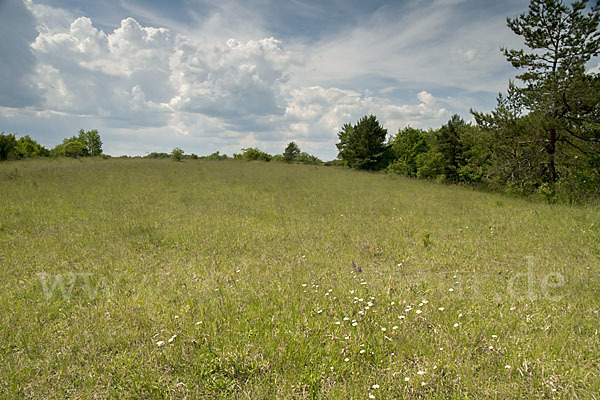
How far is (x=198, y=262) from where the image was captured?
6.31 m

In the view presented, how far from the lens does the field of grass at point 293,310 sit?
9.58ft

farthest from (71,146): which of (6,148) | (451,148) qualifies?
(451,148)

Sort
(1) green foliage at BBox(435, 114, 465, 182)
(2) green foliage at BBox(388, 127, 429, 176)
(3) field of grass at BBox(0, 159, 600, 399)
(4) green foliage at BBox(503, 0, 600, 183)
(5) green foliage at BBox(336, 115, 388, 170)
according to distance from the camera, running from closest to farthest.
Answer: (3) field of grass at BBox(0, 159, 600, 399), (4) green foliage at BBox(503, 0, 600, 183), (1) green foliage at BBox(435, 114, 465, 182), (2) green foliage at BBox(388, 127, 429, 176), (5) green foliage at BBox(336, 115, 388, 170)

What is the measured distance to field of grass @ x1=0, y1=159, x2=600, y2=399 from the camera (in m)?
2.92

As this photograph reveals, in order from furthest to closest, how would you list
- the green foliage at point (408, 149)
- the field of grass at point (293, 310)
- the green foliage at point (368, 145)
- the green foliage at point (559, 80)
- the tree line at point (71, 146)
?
the tree line at point (71, 146)
the green foliage at point (368, 145)
the green foliage at point (408, 149)
the green foliage at point (559, 80)
the field of grass at point (293, 310)

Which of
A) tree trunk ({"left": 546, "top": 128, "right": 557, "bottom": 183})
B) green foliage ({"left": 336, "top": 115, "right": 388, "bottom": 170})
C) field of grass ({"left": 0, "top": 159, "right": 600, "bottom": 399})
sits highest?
green foliage ({"left": 336, "top": 115, "right": 388, "bottom": 170})

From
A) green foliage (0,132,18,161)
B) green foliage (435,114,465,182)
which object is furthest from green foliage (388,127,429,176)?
green foliage (0,132,18,161)

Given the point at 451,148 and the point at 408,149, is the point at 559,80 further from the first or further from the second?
the point at 408,149

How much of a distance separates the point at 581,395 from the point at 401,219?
820 centimetres

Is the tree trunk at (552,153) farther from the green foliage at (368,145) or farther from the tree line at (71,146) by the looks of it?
the tree line at (71,146)

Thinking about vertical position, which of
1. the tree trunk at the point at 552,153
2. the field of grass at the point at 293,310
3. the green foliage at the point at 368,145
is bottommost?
the field of grass at the point at 293,310

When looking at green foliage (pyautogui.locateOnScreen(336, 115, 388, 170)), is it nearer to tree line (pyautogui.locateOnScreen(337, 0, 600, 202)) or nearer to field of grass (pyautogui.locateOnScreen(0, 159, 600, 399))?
tree line (pyautogui.locateOnScreen(337, 0, 600, 202))

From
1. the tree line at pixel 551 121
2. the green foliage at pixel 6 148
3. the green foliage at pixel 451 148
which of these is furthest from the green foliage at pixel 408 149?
the green foliage at pixel 6 148

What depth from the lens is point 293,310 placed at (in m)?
4.17
